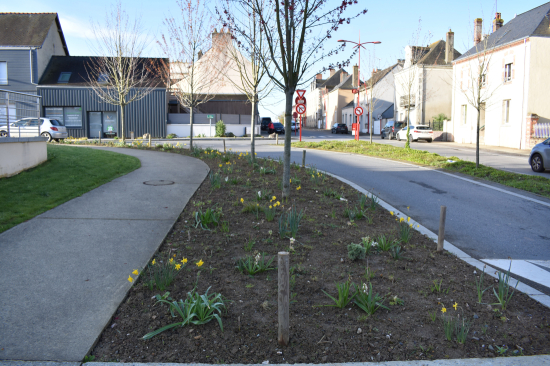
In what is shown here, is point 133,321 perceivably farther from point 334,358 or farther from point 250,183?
point 250,183

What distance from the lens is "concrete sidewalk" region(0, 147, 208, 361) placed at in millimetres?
3261

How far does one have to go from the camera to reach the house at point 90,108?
36.8m

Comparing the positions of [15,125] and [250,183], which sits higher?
[15,125]

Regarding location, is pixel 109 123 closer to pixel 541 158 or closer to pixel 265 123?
pixel 265 123

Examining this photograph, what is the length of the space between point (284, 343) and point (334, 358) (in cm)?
38

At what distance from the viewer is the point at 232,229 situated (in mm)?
5941

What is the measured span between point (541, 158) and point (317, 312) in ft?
45.9

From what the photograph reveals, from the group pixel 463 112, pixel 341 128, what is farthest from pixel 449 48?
pixel 341 128

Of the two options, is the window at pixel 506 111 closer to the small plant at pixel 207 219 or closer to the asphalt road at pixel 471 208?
the asphalt road at pixel 471 208

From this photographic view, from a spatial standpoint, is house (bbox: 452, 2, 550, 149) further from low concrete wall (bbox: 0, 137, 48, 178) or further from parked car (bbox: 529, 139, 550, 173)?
low concrete wall (bbox: 0, 137, 48, 178)

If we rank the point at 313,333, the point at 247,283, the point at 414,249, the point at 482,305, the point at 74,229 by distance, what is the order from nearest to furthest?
the point at 313,333 < the point at 482,305 < the point at 247,283 < the point at 414,249 < the point at 74,229

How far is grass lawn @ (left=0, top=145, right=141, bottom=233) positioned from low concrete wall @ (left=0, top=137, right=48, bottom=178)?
171mm

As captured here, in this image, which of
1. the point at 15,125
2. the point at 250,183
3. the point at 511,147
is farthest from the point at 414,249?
the point at 511,147

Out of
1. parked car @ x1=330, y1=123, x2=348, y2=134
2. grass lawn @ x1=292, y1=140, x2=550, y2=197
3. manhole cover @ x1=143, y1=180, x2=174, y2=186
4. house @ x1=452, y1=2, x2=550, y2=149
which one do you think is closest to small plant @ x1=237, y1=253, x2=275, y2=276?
manhole cover @ x1=143, y1=180, x2=174, y2=186
